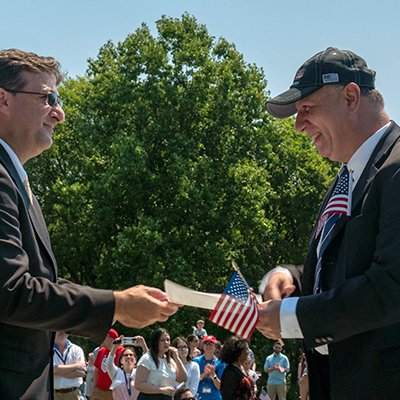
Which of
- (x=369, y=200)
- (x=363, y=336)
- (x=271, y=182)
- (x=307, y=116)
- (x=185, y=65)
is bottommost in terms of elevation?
(x=363, y=336)

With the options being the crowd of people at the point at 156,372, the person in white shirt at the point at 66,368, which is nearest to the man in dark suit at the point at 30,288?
the crowd of people at the point at 156,372

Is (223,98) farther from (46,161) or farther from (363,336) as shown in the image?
(363,336)

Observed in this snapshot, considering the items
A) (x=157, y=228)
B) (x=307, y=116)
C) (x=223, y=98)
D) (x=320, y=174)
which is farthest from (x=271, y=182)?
(x=307, y=116)

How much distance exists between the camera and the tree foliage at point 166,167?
30.5 metres

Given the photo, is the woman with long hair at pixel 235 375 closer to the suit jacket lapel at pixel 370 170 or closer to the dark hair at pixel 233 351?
the dark hair at pixel 233 351

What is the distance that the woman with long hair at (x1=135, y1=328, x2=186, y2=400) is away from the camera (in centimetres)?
1380

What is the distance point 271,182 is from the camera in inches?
1426

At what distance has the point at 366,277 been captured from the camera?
3.67m

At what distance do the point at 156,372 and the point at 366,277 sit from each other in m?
10.9

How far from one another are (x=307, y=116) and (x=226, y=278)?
92.2 ft

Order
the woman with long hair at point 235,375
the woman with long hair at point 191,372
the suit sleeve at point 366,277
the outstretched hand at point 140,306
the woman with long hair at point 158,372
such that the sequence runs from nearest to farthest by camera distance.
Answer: the suit sleeve at point 366,277
the outstretched hand at point 140,306
the woman with long hair at point 235,375
the woman with long hair at point 158,372
the woman with long hair at point 191,372

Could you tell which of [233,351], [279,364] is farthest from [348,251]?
[279,364]

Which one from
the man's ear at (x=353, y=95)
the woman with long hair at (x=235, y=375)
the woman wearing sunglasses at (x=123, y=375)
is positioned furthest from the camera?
the woman wearing sunglasses at (x=123, y=375)

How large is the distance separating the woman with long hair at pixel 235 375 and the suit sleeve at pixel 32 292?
8.81m
